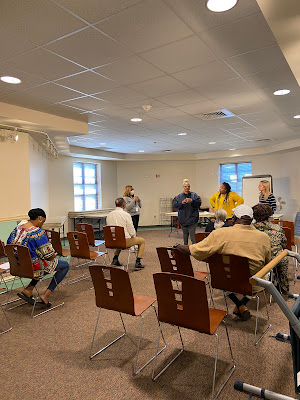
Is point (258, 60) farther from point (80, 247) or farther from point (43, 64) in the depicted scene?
point (80, 247)

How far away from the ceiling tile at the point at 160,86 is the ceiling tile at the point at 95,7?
1.50m

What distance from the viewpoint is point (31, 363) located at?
2.65 m

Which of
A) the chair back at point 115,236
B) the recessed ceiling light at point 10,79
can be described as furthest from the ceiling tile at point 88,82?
the chair back at point 115,236

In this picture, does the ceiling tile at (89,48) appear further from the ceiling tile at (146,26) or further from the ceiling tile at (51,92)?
the ceiling tile at (51,92)

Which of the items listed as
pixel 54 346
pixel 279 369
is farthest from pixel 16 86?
pixel 279 369

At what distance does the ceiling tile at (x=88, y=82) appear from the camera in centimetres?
366

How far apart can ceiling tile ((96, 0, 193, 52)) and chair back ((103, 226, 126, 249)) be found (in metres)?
3.00

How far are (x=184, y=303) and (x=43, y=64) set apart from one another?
2.92 meters

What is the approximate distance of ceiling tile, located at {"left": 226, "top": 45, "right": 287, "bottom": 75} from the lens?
122 inches

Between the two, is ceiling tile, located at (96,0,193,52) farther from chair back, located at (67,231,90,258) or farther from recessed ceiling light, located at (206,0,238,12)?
chair back, located at (67,231,90,258)

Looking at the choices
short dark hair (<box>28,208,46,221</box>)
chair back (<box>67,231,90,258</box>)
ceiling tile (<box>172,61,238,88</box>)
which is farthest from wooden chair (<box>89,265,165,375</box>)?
ceiling tile (<box>172,61,238,88</box>)

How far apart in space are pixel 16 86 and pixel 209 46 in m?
2.61

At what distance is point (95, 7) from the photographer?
2.26 m

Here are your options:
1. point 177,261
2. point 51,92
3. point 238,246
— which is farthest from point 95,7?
point 177,261
